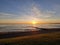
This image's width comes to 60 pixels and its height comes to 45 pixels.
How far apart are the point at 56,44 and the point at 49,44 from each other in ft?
2.43

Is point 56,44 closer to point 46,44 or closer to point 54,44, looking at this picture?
point 54,44

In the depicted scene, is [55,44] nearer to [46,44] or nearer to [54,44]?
[54,44]

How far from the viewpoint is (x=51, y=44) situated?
1308 centimetres

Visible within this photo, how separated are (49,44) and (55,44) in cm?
64

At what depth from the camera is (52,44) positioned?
42.8 feet

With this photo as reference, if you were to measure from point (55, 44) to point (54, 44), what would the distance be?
114 millimetres

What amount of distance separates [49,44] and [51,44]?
212 millimetres

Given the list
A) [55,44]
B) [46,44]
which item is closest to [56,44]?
[55,44]

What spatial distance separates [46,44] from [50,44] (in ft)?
1.41

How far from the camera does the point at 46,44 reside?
1321cm

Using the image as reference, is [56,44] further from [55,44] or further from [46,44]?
[46,44]

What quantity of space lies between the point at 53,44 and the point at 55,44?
0.21 meters

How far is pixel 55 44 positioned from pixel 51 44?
43 cm

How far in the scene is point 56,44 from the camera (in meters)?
13.0
